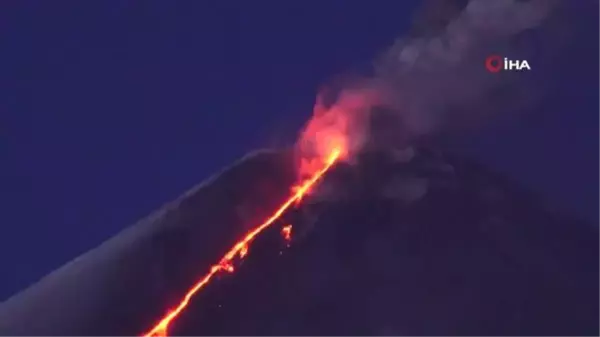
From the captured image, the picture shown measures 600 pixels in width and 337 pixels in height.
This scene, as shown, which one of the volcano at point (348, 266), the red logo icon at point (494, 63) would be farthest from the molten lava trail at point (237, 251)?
the red logo icon at point (494, 63)

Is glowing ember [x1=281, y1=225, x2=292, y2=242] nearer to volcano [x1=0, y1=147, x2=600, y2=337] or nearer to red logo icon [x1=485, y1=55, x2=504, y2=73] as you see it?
volcano [x1=0, y1=147, x2=600, y2=337]

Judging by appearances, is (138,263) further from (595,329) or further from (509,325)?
(595,329)

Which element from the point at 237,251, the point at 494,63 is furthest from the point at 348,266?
the point at 494,63

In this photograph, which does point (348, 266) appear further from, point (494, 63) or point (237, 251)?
point (494, 63)

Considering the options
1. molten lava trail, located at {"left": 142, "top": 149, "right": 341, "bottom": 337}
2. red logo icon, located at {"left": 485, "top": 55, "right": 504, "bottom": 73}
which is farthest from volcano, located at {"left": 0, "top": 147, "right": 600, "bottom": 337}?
red logo icon, located at {"left": 485, "top": 55, "right": 504, "bottom": 73}

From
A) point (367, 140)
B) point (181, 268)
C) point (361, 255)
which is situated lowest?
point (361, 255)

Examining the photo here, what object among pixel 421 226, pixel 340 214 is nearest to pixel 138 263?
pixel 340 214
